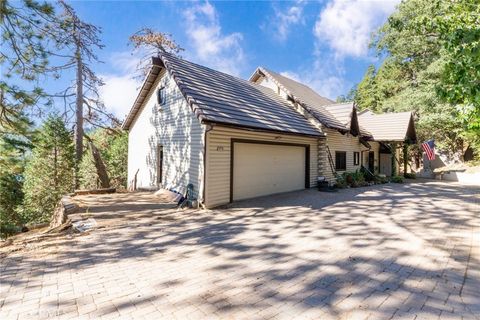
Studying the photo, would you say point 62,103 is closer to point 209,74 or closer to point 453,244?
point 209,74

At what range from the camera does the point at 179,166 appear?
10375mm

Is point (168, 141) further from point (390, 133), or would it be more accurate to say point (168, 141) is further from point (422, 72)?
point (422, 72)

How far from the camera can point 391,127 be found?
18.2 metres

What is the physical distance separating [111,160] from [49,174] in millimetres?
4524

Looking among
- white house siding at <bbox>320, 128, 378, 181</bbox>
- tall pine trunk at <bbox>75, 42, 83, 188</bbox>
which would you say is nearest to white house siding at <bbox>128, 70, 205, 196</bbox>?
tall pine trunk at <bbox>75, 42, 83, 188</bbox>

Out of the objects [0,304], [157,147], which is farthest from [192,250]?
[157,147]

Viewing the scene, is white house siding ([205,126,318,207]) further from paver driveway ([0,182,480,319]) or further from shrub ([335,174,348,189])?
shrub ([335,174,348,189])

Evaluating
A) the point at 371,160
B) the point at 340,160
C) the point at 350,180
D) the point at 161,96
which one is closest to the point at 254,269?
the point at 161,96

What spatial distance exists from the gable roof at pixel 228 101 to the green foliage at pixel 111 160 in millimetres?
6138

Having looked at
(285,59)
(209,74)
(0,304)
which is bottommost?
(0,304)

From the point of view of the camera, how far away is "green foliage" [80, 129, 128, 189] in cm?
1794

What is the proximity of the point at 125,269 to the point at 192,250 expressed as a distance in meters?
1.24

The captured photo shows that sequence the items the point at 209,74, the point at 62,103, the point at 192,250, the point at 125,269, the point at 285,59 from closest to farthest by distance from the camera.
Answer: the point at 125,269
the point at 192,250
the point at 209,74
the point at 62,103
the point at 285,59

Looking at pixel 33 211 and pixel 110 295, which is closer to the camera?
pixel 110 295
